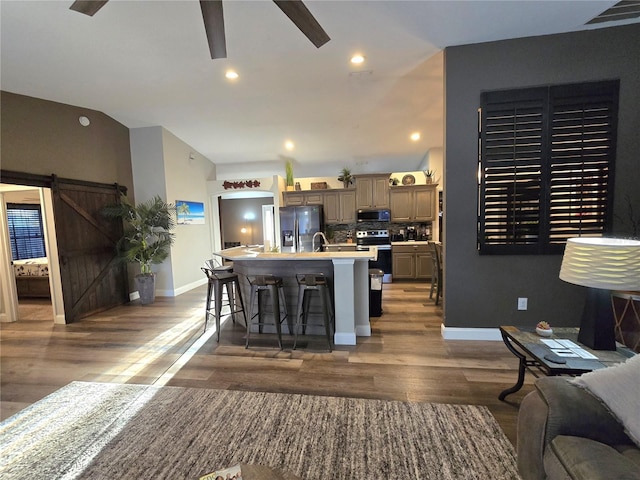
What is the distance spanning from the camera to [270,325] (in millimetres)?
3438

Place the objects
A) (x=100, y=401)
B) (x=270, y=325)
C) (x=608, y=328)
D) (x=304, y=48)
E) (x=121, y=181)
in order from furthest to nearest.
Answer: (x=121, y=181)
(x=270, y=325)
(x=304, y=48)
(x=100, y=401)
(x=608, y=328)

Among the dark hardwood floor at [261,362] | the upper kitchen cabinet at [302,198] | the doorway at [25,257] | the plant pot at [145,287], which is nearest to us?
the dark hardwood floor at [261,362]

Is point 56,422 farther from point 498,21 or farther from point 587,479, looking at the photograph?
point 498,21

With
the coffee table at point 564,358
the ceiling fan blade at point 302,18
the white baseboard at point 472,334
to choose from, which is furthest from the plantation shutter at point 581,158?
the ceiling fan blade at point 302,18

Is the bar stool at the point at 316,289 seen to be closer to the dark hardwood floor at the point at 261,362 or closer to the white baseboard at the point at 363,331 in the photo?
the dark hardwood floor at the point at 261,362

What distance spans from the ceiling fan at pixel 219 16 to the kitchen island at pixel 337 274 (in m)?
1.95

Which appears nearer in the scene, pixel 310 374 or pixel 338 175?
pixel 310 374

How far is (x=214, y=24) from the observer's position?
188 centimetres

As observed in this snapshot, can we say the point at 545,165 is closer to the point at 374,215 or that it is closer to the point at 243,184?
the point at 374,215

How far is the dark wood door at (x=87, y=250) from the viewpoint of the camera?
4062mm

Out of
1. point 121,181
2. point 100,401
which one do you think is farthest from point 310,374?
point 121,181

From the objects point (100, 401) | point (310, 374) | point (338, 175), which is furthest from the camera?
point (338, 175)

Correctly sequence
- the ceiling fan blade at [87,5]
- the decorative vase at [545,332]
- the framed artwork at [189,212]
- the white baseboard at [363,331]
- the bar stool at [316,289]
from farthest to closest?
1. the framed artwork at [189,212]
2. the white baseboard at [363,331]
3. the bar stool at [316,289]
4. the decorative vase at [545,332]
5. the ceiling fan blade at [87,5]

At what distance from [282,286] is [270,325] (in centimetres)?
65
